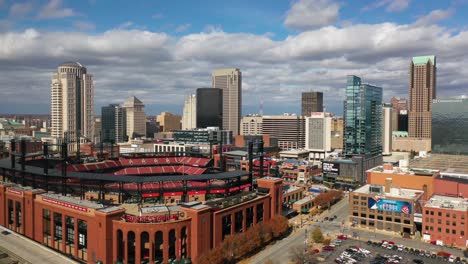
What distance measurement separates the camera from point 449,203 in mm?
90812

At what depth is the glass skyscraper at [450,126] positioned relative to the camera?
177 m

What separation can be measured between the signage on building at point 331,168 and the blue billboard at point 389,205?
2135 inches

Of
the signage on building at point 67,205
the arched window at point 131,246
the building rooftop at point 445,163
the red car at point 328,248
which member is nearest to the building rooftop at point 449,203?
the red car at point 328,248

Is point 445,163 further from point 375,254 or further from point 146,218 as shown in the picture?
point 146,218

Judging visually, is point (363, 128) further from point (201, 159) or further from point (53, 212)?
point (53, 212)

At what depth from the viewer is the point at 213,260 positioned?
63.6 meters

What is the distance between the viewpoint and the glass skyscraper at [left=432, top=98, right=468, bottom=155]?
6983 inches

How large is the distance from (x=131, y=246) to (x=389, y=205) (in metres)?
63.2

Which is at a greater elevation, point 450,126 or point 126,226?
point 450,126

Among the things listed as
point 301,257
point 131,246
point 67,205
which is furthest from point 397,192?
point 67,205

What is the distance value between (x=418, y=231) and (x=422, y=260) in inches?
901

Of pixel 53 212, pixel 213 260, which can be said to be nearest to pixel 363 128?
pixel 213 260

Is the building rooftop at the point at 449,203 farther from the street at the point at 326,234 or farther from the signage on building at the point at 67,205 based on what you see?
the signage on building at the point at 67,205

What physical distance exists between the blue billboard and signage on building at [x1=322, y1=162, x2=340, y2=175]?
5424cm
